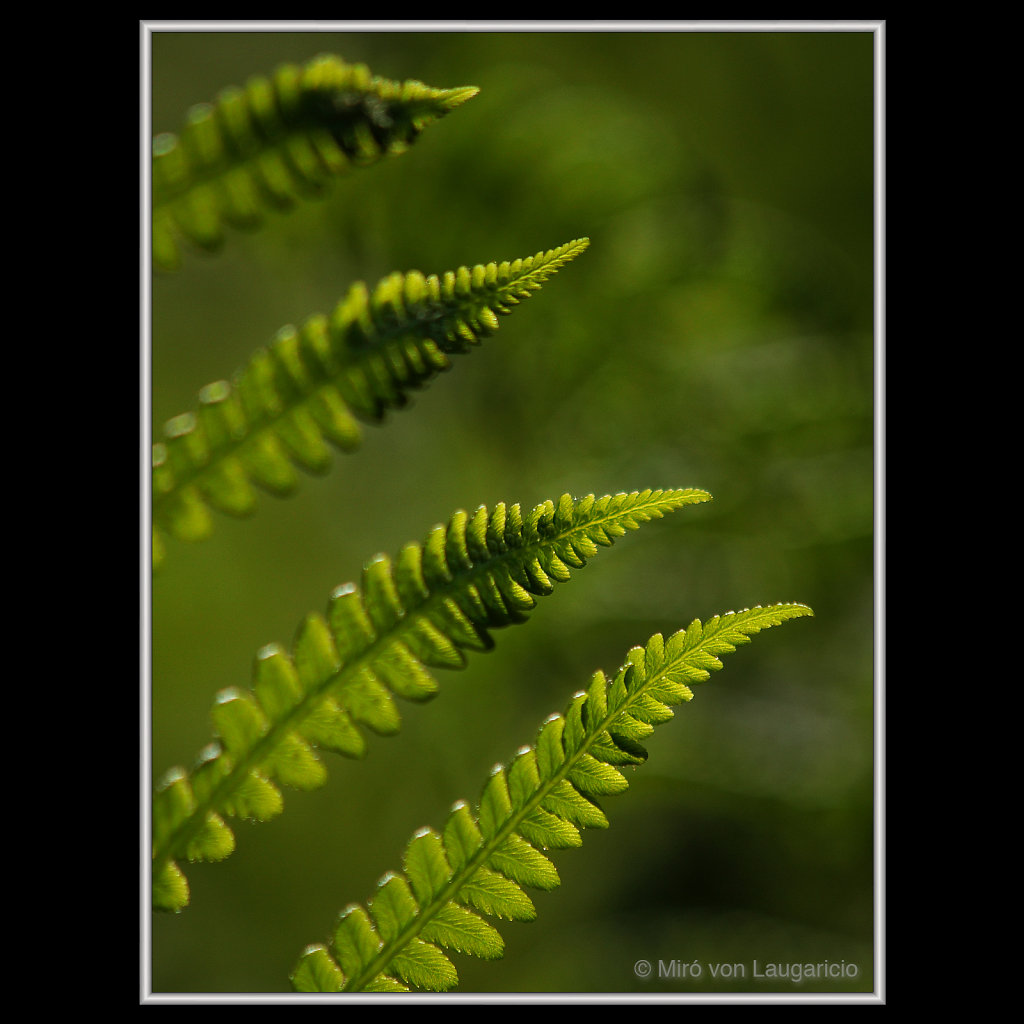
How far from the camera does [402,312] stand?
89cm

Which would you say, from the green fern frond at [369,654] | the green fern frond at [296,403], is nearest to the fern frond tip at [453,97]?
the green fern frond at [296,403]

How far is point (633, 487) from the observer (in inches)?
79.2

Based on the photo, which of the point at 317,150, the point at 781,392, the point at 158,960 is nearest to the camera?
the point at 317,150

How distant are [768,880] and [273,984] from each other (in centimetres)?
139

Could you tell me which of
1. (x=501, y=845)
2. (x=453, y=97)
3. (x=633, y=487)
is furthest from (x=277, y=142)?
(x=633, y=487)

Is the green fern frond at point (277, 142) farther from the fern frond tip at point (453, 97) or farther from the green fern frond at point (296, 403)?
the green fern frond at point (296, 403)

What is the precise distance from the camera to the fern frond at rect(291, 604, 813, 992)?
2.92 ft

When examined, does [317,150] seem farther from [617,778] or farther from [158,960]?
[158,960]

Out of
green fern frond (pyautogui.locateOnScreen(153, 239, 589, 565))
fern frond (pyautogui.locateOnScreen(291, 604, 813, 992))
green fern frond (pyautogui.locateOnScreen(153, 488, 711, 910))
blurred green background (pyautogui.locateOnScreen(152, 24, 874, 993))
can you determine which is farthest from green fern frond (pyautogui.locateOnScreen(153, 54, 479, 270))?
blurred green background (pyautogui.locateOnScreen(152, 24, 874, 993))

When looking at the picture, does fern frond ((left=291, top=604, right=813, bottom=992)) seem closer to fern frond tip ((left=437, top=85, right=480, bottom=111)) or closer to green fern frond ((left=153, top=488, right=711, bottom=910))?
green fern frond ((left=153, top=488, right=711, bottom=910))

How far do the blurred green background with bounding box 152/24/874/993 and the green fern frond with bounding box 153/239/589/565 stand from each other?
1231mm

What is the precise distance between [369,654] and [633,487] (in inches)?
47.5

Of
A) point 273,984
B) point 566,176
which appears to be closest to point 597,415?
point 566,176

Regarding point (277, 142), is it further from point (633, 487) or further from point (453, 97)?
point (633, 487)
